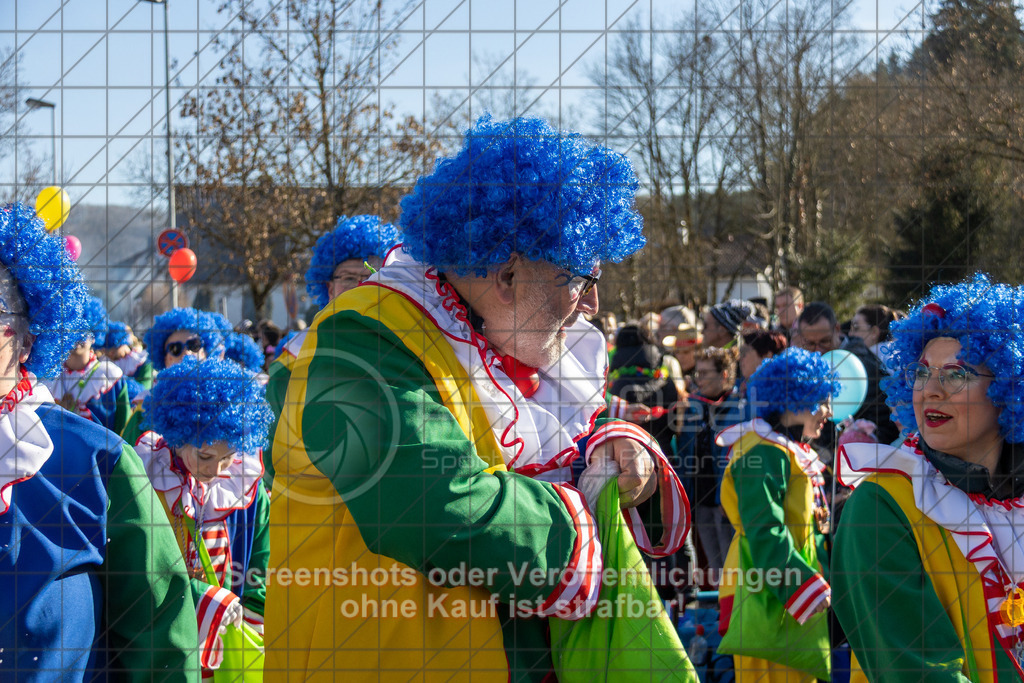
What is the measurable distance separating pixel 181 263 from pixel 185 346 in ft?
7.09

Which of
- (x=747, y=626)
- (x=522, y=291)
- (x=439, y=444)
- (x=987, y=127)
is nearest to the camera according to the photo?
(x=439, y=444)

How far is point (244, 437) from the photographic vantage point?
256cm

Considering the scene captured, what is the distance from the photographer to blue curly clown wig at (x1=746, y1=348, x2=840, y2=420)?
334 centimetres

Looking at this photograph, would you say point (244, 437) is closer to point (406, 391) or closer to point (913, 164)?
point (406, 391)

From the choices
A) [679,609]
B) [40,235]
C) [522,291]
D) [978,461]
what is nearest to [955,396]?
[978,461]

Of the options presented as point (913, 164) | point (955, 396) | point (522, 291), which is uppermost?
point (913, 164)

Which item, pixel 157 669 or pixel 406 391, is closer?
pixel 406 391

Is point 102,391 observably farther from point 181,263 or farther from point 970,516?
point 970,516

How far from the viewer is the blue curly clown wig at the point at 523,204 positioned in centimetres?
148

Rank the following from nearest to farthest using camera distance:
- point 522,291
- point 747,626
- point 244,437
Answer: point 522,291
point 244,437
point 747,626

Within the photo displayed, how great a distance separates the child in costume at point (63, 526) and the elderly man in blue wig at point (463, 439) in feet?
0.87

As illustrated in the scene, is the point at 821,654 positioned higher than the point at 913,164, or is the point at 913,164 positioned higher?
the point at 913,164

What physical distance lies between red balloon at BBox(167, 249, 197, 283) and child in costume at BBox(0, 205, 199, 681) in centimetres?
31

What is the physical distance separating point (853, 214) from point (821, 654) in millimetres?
1322
